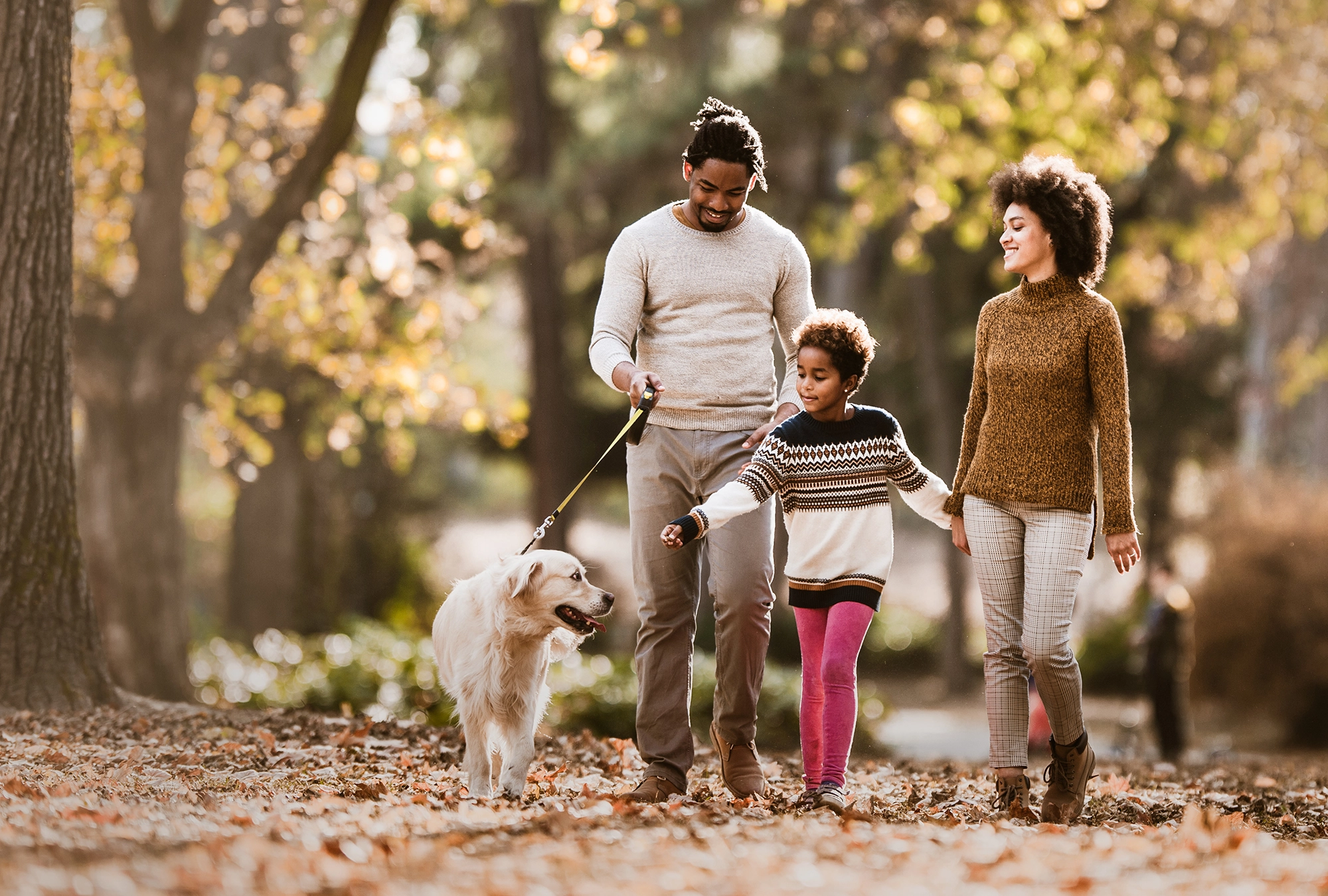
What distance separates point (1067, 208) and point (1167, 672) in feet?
26.4

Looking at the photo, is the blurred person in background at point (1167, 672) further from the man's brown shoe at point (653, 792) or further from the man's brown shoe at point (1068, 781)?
the man's brown shoe at point (653, 792)

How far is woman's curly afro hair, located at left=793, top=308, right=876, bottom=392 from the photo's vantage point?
4.69m

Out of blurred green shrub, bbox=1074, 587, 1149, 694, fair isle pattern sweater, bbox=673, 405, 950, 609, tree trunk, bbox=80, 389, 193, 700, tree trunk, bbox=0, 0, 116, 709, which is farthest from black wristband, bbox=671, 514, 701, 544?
blurred green shrub, bbox=1074, 587, 1149, 694

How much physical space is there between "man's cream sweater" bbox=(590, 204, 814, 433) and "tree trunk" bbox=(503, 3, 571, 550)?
1083 cm

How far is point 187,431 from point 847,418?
1695cm

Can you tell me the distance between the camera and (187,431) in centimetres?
1972

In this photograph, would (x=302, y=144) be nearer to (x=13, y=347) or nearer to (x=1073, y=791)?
(x=13, y=347)

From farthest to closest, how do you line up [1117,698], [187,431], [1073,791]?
[187,431] < [1117,698] < [1073,791]

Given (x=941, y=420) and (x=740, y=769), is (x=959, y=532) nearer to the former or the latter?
(x=740, y=769)

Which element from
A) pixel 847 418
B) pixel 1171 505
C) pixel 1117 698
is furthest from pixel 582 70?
pixel 1171 505

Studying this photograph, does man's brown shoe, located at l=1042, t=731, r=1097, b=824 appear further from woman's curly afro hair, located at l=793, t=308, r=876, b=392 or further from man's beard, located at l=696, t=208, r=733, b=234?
man's beard, located at l=696, t=208, r=733, b=234

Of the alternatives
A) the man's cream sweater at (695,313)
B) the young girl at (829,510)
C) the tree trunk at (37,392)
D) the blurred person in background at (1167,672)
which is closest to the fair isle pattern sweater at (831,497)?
the young girl at (829,510)

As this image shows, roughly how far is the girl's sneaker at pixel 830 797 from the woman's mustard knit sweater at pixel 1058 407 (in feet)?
3.94

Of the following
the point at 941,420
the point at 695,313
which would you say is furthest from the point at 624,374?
the point at 941,420
